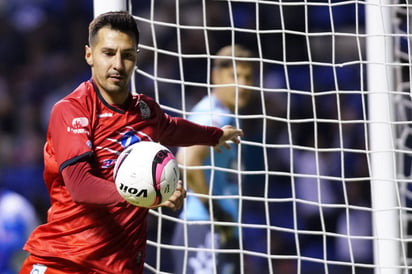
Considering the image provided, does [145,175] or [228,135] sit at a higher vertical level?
[228,135]

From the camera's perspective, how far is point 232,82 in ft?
18.6

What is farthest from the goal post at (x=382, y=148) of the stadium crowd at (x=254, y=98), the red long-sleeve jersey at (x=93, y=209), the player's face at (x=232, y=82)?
the stadium crowd at (x=254, y=98)

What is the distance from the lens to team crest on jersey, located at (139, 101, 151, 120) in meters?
3.93

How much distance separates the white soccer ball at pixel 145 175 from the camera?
137 inches

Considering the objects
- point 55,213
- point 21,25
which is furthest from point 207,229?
point 21,25

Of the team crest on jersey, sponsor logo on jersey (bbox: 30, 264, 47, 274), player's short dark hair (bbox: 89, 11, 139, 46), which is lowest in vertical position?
sponsor logo on jersey (bbox: 30, 264, 47, 274)

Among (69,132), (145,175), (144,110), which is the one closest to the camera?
Result: (145,175)

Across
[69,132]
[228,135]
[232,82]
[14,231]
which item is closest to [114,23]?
[69,132]

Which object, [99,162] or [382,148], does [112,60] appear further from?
[382,148]

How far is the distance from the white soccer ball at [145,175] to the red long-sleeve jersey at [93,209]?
0.53 ft

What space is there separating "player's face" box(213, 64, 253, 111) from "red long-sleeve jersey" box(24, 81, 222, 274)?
1.70 metres

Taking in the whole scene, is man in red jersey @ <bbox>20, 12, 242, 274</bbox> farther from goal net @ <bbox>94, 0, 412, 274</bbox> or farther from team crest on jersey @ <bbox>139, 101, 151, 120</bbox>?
goal net @ <bbox>94, 0, 412, 274</bbox>

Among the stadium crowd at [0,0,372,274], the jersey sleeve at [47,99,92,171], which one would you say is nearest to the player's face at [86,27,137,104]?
the jersey sleeve at [47,99,92,171]

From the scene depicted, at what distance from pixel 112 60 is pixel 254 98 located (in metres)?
3.74
